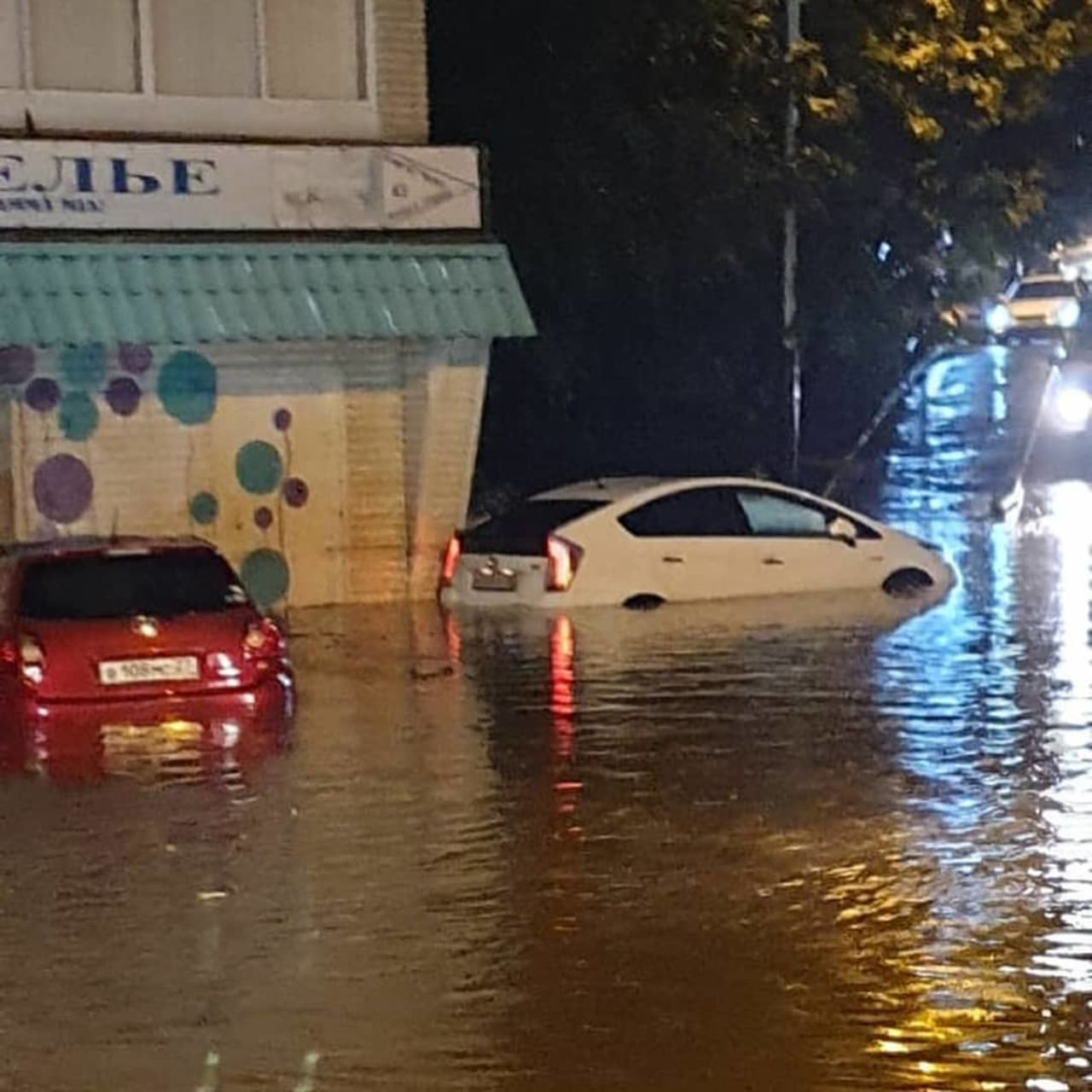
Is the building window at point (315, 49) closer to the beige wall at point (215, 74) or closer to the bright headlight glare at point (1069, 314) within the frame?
the beige wall at point (215, 74)

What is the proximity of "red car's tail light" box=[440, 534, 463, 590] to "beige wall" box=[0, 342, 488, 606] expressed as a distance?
744 millimetres

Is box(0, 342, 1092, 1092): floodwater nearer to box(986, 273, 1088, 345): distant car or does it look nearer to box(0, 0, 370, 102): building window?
box(0, 0, 370, 102): building window

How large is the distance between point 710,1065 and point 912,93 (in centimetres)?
2458

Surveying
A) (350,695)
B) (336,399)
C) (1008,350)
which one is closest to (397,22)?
(336,399)

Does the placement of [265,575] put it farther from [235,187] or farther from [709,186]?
[709,186]

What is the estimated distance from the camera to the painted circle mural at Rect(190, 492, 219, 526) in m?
22.1

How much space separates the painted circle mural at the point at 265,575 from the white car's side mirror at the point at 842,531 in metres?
4.88

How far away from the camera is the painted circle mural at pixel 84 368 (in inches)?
843

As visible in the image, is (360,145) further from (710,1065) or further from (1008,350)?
(1008,350)

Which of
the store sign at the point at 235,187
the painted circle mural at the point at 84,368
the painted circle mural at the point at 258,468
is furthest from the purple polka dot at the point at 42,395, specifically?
the painted circle mural at the point at 258,468

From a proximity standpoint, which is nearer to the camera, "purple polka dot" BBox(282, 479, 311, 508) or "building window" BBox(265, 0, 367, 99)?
"building window" BBox(265, 0, 367, 99)

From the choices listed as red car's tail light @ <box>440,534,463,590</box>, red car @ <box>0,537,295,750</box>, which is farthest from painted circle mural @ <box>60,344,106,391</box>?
red car @ <box>0,537,295,750</box>

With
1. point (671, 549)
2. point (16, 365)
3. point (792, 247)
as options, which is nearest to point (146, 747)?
point (16, 365)

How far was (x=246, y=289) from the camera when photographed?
2116cm
